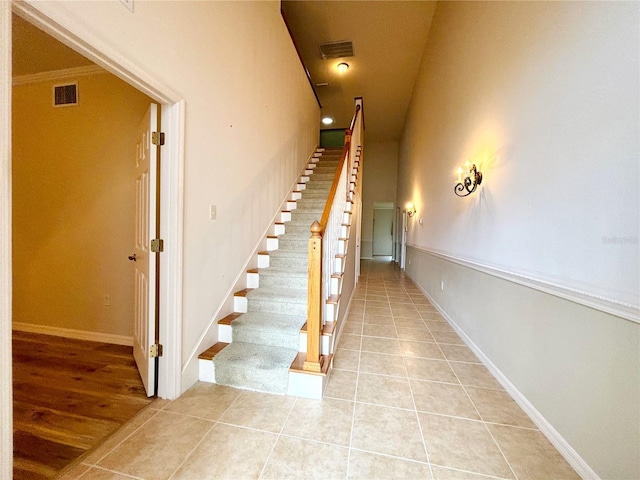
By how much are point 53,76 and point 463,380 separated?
493cm

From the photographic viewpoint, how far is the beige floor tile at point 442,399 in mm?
1605

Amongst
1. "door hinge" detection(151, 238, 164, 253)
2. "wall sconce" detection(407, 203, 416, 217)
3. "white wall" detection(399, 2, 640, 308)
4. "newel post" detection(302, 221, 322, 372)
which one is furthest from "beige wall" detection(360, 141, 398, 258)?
"door hinge" detection(151, 238, 164, 253)

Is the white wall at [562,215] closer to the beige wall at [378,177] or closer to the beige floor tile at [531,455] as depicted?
the beige floor tile at [531,455]

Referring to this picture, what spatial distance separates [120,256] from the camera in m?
2.47

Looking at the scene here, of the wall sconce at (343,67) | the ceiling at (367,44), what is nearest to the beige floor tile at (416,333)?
the ceiling at (367,44)

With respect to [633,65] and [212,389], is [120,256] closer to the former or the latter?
[212,389]

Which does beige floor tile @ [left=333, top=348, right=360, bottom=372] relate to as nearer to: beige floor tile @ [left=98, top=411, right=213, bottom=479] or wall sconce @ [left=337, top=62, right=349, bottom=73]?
beige floor tile @ [left=98, top=411, right=213, bottom=479]

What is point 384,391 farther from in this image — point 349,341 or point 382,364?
point 349,341

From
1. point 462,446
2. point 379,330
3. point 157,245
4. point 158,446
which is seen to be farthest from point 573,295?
point 157,245

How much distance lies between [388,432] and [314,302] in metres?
0.89

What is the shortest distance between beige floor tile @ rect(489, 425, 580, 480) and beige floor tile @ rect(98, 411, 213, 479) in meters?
1.72

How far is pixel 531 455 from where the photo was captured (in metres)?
1.30

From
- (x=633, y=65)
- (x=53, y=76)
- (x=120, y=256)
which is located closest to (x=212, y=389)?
(x=120, y=256)

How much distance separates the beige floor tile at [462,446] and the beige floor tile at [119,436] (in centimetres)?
170
